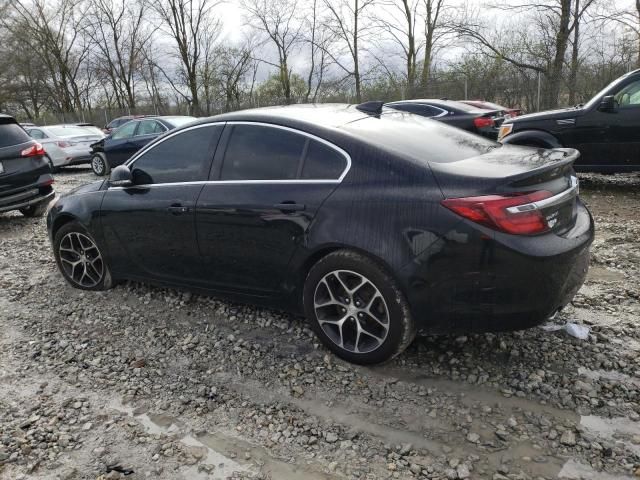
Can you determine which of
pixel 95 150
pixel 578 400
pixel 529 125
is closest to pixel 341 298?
pixel 578 400

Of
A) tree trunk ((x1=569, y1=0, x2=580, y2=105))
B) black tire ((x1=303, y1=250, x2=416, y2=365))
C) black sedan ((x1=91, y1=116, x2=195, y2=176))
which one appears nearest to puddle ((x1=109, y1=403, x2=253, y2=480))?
black tire ((x1=303, y1=250, x2=416, y2=365))

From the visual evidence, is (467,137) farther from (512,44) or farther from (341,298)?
(512,44)

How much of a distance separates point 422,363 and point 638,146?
5898 millimetres

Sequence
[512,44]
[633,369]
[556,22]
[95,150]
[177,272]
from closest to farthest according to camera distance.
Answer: [633,369] → [177,272] → [95,150] → [556,22] → [512,44]

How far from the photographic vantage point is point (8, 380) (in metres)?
3.33

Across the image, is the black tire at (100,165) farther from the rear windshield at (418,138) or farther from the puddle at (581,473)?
the puddle at (581,473)

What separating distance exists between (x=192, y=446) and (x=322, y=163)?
177 centimetres

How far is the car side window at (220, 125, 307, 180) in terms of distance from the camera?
10.9ft

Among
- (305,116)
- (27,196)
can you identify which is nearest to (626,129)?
Answer: (305,116)

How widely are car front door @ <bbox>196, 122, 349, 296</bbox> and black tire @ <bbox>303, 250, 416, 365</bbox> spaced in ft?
0.94

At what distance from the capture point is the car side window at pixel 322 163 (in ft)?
10.2

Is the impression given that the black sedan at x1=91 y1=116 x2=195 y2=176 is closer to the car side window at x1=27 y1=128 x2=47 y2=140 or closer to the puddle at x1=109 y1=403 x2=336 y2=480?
the car side window at x1=27 y1=128 x2=47 y2=140

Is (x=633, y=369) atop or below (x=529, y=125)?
below

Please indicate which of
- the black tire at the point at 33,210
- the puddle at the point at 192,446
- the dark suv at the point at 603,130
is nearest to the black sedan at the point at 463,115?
the dark suv at the point at 603,130
